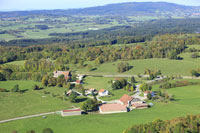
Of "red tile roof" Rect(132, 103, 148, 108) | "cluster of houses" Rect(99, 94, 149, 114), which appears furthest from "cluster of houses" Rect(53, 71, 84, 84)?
"red tile roof" Rect(132, 103, 148, 108)

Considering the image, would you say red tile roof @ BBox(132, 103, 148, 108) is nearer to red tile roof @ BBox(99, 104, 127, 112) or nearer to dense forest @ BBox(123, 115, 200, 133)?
red tile roof @ BBox(99, 104, 127, 112)

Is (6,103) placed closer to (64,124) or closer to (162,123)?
(64,124)

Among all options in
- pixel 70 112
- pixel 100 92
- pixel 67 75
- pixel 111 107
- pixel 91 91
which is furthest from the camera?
pixel 67 75

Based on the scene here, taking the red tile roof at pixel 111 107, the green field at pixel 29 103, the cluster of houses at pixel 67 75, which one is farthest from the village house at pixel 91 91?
the red tile roof at pixel 111 107

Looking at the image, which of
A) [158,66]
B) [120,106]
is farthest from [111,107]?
[158,66]

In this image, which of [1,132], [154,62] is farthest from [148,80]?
[1,132]

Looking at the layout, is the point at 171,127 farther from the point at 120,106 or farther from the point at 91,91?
the point at 91,91
